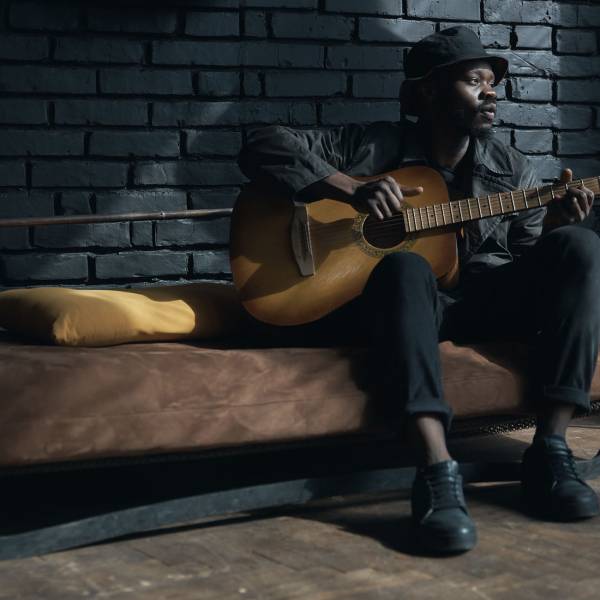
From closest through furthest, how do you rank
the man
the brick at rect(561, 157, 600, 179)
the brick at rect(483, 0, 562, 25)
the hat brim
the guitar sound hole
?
the man
the guitar sound hole
the hat brim
the brick at rect(483, 0, 562, 25)
the brick at rect(561, 157, 600, 179)

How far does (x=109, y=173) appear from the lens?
3354mm

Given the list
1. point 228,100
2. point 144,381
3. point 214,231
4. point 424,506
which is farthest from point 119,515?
point 228,100

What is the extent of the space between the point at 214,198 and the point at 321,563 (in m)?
1.73

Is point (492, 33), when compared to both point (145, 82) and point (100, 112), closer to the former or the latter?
point (145, 82)

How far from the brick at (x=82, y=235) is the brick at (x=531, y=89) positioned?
155cm

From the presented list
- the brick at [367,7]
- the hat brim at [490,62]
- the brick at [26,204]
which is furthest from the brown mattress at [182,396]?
the brick at [367,7]

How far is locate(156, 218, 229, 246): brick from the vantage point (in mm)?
3418

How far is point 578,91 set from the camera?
12.7 ft

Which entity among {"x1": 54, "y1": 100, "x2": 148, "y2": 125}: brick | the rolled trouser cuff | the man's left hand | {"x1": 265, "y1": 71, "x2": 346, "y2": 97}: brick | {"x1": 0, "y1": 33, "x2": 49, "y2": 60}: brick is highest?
{"x1": 0, "y1": 33, "x2": 49, "y2": 60}: brick

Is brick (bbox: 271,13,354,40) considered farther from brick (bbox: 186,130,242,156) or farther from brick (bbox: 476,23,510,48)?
brick (bbox: 476,23,510,48)

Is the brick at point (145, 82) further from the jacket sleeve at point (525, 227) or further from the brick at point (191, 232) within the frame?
the jacket sleeve at point (525, 227)

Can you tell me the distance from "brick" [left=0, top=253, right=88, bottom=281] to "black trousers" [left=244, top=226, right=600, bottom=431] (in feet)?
3.44

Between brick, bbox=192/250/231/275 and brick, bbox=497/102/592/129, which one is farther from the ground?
brick, bbox=497/102/592/129

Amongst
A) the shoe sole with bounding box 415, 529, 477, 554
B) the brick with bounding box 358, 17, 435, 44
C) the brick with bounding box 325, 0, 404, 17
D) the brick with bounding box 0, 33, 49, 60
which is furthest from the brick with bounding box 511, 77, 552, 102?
the shoe sole with bounding box 415, 529, 477, 554
